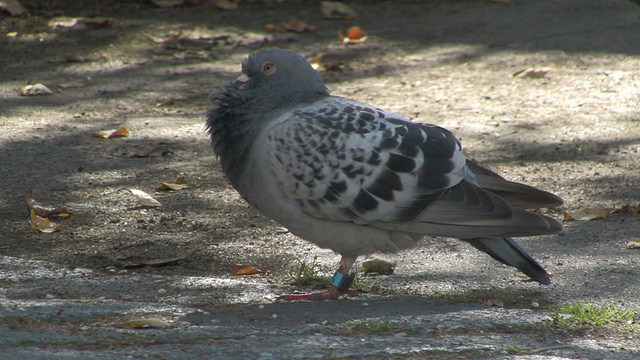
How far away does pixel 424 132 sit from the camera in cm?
383

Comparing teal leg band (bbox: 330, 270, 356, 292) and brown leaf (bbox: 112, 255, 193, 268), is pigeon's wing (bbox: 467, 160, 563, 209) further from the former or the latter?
brown leaf (bbox: 112, 255, 193, 268)

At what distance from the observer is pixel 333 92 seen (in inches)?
280

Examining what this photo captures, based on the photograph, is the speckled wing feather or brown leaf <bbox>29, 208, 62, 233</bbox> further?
brown leaf <bbox>29, 208, 62, 233</bbox>

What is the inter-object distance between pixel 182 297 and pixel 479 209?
1.34 metres

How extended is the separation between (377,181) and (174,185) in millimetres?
1853

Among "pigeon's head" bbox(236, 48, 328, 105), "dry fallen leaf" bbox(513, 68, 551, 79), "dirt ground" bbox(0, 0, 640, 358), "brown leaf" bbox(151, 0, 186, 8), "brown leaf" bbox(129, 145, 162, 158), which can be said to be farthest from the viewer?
"brown leaf" bbox(151, 0, 186, 8)

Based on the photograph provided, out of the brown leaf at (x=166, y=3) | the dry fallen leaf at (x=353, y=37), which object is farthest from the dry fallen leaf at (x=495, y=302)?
the brown leaf at (x=166, y=3)

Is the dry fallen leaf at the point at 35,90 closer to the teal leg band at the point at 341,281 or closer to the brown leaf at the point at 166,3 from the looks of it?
the brown leaf at the point at 166,3

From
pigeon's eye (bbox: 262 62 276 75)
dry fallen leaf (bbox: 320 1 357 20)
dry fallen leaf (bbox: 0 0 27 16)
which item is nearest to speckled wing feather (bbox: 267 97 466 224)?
pigeon's eye (bbox: 262 62 276 75)

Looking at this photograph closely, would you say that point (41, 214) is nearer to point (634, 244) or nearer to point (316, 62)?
point (634, 244)

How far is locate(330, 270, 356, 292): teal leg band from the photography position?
3.80 metres

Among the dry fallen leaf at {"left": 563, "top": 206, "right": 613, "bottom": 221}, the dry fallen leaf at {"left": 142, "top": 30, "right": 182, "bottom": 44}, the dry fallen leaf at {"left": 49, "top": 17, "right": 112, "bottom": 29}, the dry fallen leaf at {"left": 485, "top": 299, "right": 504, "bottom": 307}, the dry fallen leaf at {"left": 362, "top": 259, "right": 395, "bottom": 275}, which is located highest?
the dry fallen leaf at {"left": 49, "top": 17, "right": 112, "bottom": 29}

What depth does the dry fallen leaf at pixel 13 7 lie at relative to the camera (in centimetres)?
864

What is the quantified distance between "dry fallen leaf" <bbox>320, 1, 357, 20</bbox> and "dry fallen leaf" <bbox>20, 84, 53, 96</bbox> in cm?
337
